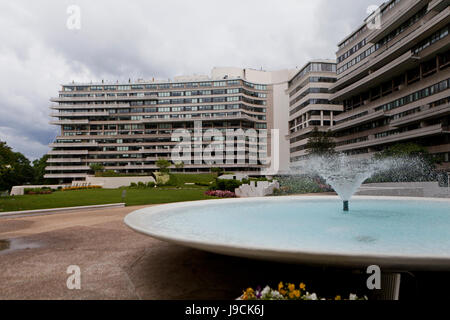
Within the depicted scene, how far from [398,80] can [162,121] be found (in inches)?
2633

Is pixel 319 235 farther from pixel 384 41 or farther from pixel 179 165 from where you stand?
pixel 179 165

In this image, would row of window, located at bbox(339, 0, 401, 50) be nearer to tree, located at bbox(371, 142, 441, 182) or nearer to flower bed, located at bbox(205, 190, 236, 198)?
tree, located at bbox(371, 142, 441, 182)

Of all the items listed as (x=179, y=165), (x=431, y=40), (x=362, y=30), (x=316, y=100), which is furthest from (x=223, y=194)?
(x=179, y=165)

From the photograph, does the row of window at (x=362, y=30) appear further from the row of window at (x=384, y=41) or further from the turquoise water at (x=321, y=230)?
the turquoise water at (x=321, y=230)

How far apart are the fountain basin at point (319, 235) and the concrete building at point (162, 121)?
79024 millimetres

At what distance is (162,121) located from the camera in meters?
93.1

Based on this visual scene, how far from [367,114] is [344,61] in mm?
16385

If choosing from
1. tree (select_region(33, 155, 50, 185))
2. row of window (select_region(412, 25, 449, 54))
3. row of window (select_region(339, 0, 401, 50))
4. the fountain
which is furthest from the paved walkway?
tree (select_region(33, 155, 50, 185))

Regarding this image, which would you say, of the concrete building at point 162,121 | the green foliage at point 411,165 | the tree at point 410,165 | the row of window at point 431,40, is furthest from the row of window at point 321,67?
the green foliage at point 411,165

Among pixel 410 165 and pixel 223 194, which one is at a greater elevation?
pixel 410 165

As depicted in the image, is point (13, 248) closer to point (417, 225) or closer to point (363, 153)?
point (417, 225)

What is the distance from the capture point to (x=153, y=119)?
93.9m

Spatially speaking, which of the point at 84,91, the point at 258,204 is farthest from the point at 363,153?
the point at 84,91
